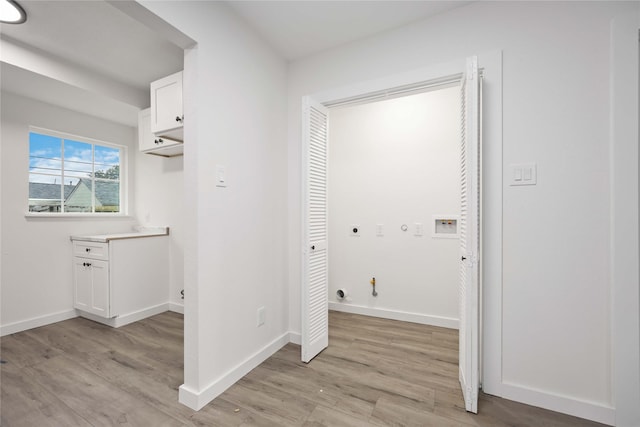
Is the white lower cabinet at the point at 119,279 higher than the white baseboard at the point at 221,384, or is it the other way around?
the white lower cabinet at the point at 119,279

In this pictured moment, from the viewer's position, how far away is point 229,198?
1891 mm

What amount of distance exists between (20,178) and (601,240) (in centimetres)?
491

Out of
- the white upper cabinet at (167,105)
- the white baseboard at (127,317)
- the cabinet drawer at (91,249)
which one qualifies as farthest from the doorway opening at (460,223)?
the cabinet drawer at (91,249)

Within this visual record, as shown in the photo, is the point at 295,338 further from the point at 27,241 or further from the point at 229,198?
the point at 27,241

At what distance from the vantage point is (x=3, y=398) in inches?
67.0

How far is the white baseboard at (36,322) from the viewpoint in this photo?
8.65 ft

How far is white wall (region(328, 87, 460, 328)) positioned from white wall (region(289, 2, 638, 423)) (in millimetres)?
1082

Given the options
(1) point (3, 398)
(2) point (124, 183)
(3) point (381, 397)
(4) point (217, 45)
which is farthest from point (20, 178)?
(3) point (381, 397)

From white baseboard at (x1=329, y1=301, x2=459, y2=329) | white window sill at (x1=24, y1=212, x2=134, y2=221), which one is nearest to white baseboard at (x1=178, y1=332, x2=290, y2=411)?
white baseboard at (x1=329, y1=301, x2=459, y2=329)

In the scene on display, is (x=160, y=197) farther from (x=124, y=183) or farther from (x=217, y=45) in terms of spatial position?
(x=217, y=45)

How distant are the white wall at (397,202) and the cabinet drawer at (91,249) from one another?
2492 millimetres

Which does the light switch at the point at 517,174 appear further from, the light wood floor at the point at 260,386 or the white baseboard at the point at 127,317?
the white baseboard at the point at 127,317

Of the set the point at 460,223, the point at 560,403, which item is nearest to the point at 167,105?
the point at 460,223

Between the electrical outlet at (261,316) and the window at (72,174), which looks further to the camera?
the window at (72,174)
